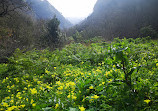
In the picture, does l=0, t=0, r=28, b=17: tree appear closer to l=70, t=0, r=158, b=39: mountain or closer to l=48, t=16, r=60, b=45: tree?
l=48, t=16, r=60, b=45: tree

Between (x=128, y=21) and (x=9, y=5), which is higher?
(x=128, y=21)

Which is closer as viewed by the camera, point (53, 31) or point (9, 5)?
→ point (9, 5)

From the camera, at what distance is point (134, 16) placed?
38625 millimetres

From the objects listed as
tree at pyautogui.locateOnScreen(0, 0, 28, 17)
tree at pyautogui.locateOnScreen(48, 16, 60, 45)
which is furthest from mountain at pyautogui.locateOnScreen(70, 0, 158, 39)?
tree at pyautogui.locateOnScreen(0, 0, 28, 17)

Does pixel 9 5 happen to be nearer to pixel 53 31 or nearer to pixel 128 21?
pixel 53 31

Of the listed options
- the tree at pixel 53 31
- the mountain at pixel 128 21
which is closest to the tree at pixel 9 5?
the tree at pixel 53 31

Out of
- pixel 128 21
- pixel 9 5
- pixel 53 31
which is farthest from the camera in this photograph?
pixel 128 21

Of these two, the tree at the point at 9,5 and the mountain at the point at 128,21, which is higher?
the mountain at the point at 128,21

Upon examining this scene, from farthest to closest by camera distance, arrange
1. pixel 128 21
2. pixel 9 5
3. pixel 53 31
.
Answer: pixel 128 21 → pixel 53 31 → pixel 9 5

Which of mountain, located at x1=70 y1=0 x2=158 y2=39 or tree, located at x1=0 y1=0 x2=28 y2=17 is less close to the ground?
mountain, located at x1=70 y1=0 x2=158 y2=39

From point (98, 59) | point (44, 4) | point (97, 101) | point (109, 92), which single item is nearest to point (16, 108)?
point (97, 101)

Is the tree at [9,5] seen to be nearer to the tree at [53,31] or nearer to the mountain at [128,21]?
the tree at [53,31]

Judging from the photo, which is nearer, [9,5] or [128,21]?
[9,5]

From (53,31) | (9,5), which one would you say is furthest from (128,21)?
(9,5)
